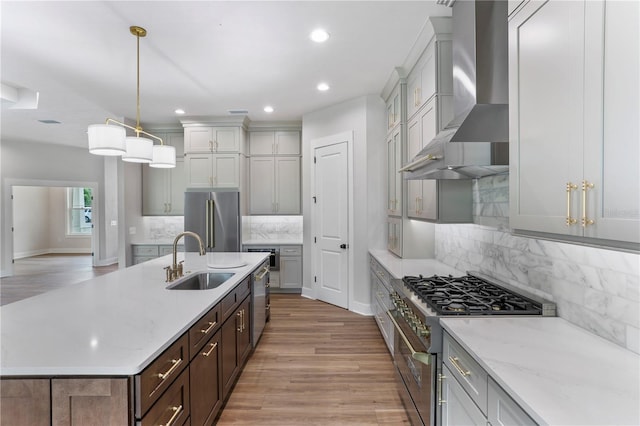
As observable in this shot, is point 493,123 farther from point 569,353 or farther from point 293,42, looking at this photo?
point 293,42

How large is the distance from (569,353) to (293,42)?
2935 millimetres

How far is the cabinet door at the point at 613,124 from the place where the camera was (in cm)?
83

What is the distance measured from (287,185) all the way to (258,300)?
271 cm

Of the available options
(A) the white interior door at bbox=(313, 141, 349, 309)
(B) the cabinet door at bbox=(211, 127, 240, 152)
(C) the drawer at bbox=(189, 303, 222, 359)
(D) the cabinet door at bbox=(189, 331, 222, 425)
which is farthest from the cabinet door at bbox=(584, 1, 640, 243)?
(B) the cabinet door at bbox=(211, 127, 240, 152)

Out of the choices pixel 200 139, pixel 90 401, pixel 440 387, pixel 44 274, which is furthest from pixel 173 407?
pixel 44 274

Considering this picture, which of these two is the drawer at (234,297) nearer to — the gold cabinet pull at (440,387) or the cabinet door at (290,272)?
the gold cabinet pull at (440,387)

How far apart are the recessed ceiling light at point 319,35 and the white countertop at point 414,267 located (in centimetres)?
216

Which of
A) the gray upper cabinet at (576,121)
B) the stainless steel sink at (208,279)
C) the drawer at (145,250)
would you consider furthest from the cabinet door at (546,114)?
the drawer at (145,250)

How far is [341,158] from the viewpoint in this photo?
4465mm

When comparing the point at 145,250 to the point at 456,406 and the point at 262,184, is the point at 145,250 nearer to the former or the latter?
the point at 262,184

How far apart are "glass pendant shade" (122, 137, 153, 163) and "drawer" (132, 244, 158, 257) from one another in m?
3.27

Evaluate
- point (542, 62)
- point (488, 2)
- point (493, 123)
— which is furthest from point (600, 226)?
point (488, 2)

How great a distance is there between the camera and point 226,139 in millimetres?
5211

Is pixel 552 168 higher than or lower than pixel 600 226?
higher
